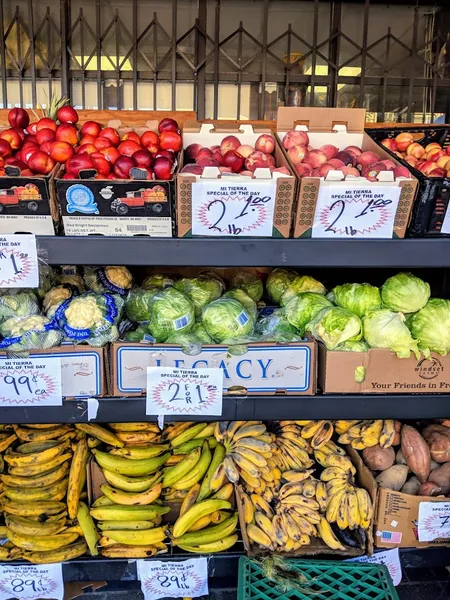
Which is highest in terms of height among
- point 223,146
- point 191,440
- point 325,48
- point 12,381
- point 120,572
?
point 325,48

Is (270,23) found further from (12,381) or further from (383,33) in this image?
(12,381)

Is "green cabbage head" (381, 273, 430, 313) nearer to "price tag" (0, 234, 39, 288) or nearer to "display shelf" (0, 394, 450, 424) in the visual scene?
"display shelf" (0, 394, 450, 424)

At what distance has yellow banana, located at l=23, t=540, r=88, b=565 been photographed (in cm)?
196

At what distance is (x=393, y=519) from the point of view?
199 centimetres

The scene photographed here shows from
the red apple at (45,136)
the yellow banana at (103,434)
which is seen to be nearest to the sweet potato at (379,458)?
the yellow banana at (103,434)

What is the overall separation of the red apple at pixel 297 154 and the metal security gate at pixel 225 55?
10.1ft

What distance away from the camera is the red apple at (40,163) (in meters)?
1.72

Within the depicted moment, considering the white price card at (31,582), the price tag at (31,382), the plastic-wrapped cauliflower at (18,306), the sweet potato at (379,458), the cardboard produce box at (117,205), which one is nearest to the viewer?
the cardboard produce box at (117,205)

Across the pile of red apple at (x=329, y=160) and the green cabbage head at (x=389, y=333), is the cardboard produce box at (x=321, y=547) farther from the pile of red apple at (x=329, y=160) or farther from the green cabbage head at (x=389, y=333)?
the pile of red apple at (x=329, y=160)

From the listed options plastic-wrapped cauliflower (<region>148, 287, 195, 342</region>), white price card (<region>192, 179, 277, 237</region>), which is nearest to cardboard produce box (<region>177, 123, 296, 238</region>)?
white price card (<region>192, 179, 277, 237</region>)

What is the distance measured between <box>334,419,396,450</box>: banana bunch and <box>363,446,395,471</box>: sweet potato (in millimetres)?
21

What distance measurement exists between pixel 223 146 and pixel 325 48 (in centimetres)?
366

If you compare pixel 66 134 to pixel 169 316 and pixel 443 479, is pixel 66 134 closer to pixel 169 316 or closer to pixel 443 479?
pixel 169 316

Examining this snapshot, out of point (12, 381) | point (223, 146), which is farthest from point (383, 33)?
point (12, 381)
